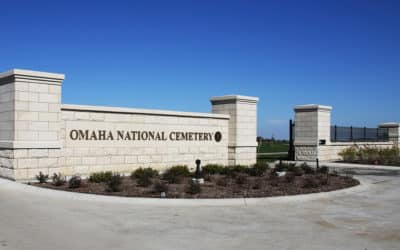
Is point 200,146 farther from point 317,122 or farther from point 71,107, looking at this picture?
point 317,122

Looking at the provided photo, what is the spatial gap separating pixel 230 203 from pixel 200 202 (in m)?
0.71

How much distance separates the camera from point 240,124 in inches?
807

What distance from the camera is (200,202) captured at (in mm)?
10391

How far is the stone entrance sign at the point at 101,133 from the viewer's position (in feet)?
43.8

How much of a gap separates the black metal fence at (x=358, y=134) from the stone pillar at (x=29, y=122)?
19.1m

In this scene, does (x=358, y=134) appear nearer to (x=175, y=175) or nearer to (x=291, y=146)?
(x=291, y=146)

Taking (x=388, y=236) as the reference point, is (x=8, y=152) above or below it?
above

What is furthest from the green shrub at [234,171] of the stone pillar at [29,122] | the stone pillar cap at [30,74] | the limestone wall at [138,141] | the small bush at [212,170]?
the stone pillar cap at [30,74]

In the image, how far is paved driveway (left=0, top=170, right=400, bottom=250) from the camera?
22.2 feet

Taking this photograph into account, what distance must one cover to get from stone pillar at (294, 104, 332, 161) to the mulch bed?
10995mm

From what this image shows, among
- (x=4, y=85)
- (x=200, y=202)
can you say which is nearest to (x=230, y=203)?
(x=200, y=202)

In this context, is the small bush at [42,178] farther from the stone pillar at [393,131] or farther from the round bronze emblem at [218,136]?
the stone pillar at [393,131]

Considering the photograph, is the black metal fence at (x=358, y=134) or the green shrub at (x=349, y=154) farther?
the black metal fence at (x=358, y=134)

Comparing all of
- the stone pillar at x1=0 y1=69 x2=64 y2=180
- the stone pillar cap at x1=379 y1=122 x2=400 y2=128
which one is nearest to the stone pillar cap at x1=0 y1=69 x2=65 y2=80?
the stone pillar at x1=0 y1=69 x2=64 y2=180
